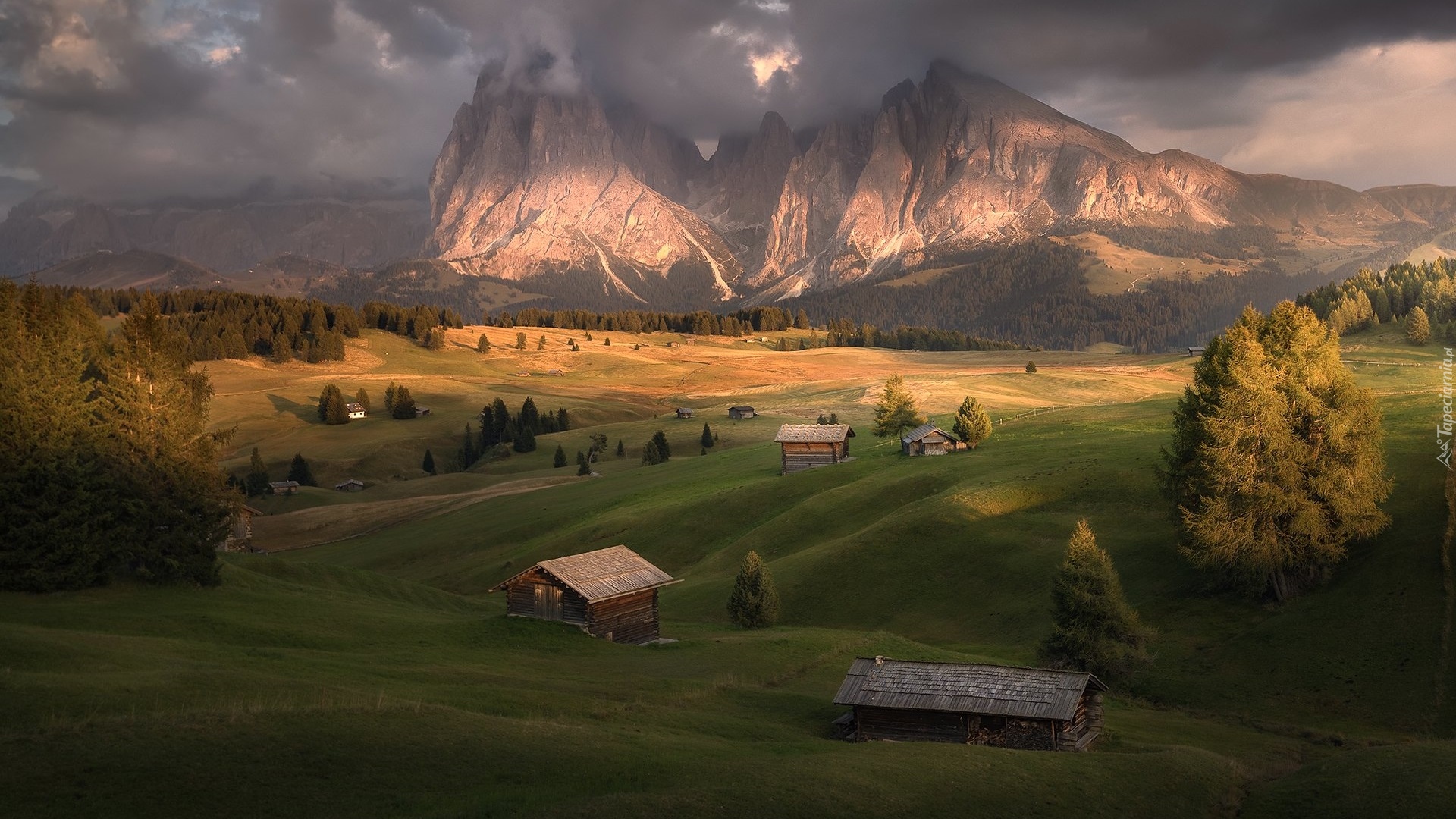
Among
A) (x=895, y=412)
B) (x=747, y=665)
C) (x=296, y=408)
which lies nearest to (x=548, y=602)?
(x=747, y=665)

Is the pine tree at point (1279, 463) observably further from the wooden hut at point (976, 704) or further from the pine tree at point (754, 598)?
the pine tree at point (754, 598)

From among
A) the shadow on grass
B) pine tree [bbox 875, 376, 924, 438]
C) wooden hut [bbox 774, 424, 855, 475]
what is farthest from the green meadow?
the shadow on grass

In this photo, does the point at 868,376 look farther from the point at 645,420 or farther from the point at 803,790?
the point at 803,790

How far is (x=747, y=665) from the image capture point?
45.3 m

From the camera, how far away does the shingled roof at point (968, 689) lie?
3512 cm

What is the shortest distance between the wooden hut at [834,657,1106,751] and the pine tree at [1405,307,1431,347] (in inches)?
5542

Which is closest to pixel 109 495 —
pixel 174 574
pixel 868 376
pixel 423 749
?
pixel 174 574

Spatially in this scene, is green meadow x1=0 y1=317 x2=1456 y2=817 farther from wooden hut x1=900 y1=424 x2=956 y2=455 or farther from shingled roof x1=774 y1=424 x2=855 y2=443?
wooden hut x1=900 y1=424 x2=956 y2=455

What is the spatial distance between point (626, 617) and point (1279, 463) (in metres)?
34.6

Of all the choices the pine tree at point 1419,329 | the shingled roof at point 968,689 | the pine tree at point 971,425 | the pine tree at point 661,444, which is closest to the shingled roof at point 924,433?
the pine tree at point 971,425

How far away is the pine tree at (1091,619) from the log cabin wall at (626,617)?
66.3 ft

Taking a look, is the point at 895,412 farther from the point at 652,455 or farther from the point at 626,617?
the point at 626,617

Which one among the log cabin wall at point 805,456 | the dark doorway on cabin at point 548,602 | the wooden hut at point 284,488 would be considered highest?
the log cabin wall at point 805,456

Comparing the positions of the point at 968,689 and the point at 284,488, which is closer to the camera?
the point at 968,689
